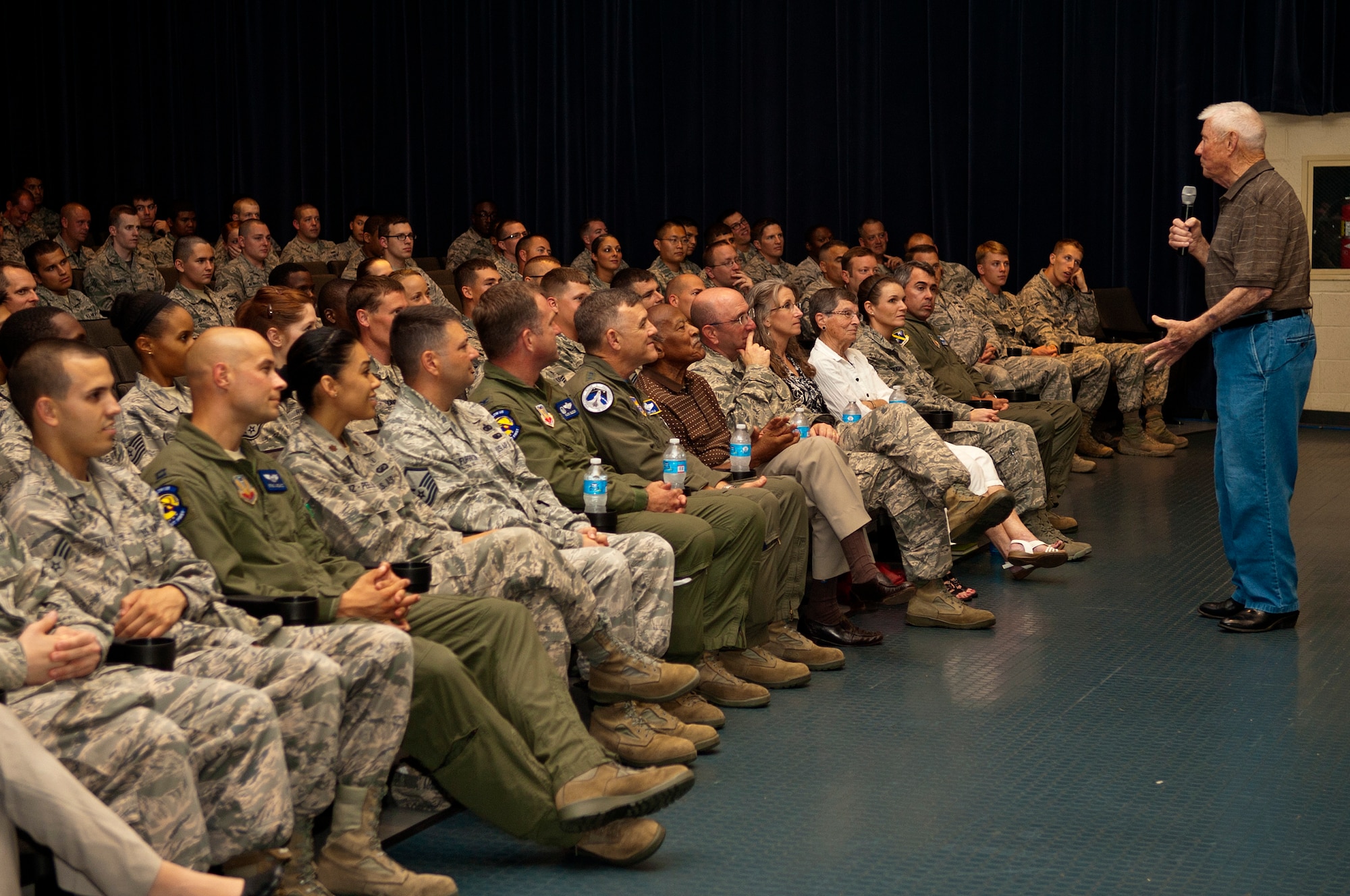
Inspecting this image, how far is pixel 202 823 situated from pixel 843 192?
8.97m

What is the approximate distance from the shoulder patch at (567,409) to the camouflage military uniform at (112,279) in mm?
4637

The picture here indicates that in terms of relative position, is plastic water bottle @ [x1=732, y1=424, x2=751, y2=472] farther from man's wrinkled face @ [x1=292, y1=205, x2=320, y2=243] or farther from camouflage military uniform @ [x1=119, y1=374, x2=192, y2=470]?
man's wrinkled face @ [x1=292, y1=205, x2=320, y2=243]

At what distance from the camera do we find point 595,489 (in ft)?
11.3

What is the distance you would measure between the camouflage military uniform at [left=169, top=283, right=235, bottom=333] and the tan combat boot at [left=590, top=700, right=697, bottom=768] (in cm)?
398

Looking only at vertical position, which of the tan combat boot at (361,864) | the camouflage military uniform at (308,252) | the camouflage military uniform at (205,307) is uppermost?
the camouflage military uniform at (308,252)

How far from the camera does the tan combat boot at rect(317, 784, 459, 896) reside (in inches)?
92.0

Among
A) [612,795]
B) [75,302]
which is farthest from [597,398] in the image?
[75,302]

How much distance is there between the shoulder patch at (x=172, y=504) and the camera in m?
2.50

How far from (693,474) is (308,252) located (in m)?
6.61

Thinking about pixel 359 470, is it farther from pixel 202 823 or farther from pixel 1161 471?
pixel 1161 471

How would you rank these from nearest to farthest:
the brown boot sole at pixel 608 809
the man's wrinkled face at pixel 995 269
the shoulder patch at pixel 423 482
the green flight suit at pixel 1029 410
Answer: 1. the brown boot sole at pixel 608 809
2. the shoulder patch at pixel 423 482
3. the green flight suit at pixel 1029 410
4. the man's wrinkled face at pixel 995 269

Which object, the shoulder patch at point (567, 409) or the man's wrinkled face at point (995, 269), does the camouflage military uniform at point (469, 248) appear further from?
the shoulder patch at point (567, 409)

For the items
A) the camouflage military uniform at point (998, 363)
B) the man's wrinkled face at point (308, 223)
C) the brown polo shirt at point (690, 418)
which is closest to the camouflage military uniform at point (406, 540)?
the brown polo shirt at point (690, 418)

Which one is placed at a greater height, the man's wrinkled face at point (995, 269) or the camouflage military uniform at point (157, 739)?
the man's wrinkled face at point (995, 269)
